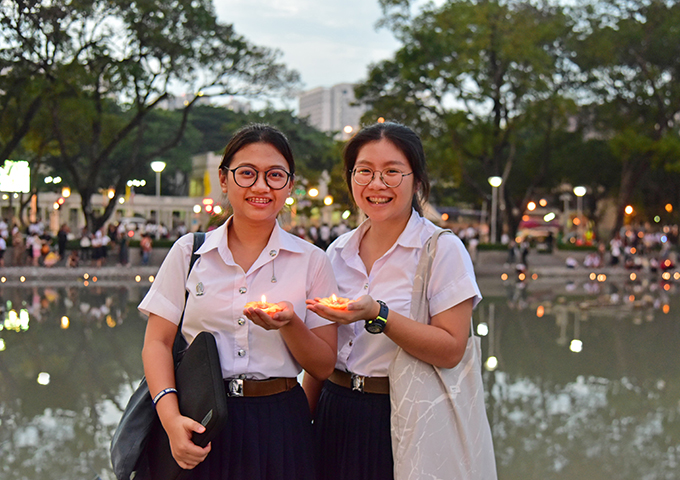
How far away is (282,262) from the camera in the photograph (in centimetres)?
221

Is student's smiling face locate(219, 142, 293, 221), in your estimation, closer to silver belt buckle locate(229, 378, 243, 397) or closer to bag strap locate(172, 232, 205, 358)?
bag strap locate(172, 232, 205, 358)

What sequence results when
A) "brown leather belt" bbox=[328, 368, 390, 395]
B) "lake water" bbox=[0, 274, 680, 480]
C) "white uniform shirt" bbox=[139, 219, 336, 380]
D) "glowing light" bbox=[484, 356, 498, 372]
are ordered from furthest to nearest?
"glowing light" bbox=[484, 356, 498, 372], "lake water" bbox=[0, 274, 680, 480], "brown leather belt" bbox=[328, 368, 390, 395], "white uniform shirt" bbox=[139, 219, 336, 380]

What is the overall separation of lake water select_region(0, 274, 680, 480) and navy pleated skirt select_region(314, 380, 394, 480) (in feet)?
7.53

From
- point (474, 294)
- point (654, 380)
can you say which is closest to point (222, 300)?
point (474, 294)

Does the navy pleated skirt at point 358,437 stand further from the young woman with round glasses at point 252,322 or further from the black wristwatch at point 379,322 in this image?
the black wristwatch at point 379,322

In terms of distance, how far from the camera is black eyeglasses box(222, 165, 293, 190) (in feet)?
7.22

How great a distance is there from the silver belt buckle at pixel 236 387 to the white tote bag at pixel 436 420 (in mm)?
447

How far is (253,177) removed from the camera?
7.23 ft

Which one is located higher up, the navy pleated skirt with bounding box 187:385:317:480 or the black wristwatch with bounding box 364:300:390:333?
the black wristwatch with bounding box 364:300:390:333

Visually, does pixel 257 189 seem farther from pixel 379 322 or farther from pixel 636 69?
pixel 636 69

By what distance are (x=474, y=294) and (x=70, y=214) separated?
177 feet

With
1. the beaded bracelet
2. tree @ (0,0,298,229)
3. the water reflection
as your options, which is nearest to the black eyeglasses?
the beaded bracelet

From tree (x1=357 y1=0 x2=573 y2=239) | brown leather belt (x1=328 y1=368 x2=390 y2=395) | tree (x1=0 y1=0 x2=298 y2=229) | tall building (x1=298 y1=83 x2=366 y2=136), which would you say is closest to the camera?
brown leather belt (x1=328 y1=368 x2=390 y2=395)

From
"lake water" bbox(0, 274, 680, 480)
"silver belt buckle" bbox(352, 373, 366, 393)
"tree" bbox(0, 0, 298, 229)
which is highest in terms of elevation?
"tree" bbox(0, 0, 298, 229)
